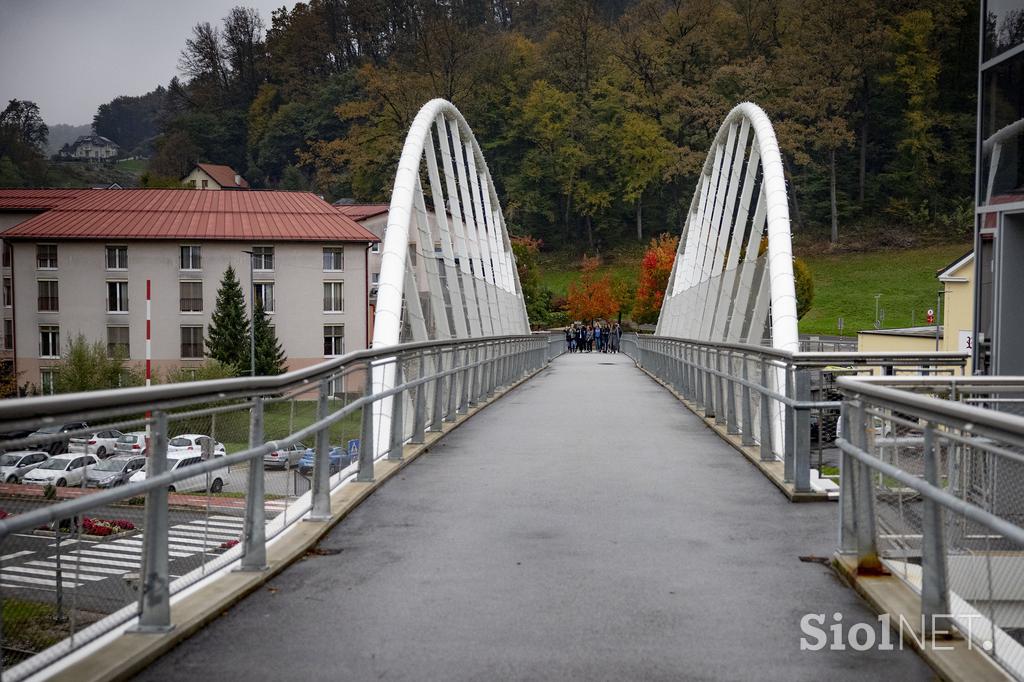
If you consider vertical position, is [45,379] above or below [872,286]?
below

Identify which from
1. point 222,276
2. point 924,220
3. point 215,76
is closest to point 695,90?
point 924,220

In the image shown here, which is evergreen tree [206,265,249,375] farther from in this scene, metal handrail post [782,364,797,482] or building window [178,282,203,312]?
metal handrail post [782,364,797,482]

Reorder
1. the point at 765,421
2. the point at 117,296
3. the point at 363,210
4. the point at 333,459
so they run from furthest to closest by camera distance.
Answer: the point at 363,210
the point at 117,296
the point at 765,421
the point at 333,459

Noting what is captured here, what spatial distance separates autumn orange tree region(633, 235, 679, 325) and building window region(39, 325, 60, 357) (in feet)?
121

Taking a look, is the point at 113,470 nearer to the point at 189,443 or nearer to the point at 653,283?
the point at 189,443

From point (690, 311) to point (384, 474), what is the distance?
21702mm

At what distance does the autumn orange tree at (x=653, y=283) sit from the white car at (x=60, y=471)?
231ft

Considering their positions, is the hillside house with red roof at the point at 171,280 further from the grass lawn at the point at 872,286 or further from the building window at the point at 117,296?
the grass lawn at the point at 872,286

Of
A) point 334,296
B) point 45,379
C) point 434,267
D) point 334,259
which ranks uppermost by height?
point 334,259

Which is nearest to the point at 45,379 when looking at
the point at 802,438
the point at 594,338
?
the point at 594,338

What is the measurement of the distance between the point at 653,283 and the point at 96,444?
7249 centimetres

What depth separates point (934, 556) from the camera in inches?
177

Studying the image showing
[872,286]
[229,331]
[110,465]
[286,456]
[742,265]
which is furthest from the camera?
[872,286]

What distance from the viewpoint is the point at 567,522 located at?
7250mm
